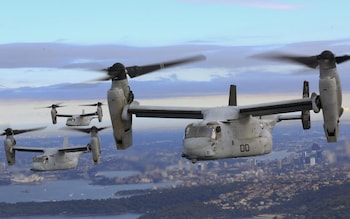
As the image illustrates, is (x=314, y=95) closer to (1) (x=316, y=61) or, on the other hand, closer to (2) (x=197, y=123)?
(1) (x=316, y=61)

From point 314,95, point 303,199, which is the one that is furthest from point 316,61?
point 303,199

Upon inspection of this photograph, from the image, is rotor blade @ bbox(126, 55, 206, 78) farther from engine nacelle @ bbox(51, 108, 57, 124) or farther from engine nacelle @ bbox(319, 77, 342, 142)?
engine nacelle @ bbox(51, 108, 57, 124)

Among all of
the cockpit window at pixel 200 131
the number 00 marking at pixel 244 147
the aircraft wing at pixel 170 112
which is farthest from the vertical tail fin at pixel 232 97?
the cockpit window at pixel 200 131

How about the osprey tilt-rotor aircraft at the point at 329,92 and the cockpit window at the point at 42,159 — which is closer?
the osprey tilt-rotor aircraft at the point at 329,92

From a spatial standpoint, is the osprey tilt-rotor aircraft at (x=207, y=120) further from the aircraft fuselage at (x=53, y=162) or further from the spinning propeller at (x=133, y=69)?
the aircraft fuselage at (x=53, y=162)

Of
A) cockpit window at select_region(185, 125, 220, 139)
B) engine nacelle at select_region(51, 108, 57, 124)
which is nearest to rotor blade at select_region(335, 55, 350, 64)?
cockpit window at select_region(185, 125, 220, 139)

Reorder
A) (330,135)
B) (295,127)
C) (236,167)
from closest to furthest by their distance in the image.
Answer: (330,135) → (295,127) → (236,167)

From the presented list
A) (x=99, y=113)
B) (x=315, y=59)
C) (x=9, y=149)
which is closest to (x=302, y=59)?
(x=315, y=59)
